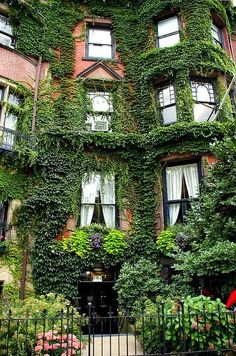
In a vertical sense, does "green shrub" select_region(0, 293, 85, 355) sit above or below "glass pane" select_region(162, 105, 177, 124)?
below

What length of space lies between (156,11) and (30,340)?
14.9m

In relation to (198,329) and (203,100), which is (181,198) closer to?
(203,100)

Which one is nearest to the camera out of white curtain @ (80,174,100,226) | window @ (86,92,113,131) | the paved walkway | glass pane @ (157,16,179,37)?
the paved walkway

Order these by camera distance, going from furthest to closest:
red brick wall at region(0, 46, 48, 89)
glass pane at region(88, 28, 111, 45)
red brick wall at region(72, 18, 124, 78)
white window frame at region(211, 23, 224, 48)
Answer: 1. glass pane at region(88, 28, 111, 45)
2. white window frame at region(211, 23, 224, 48)
3. red brick wall at region(72, 18, 124, 78)
4. red brick wall at region(0, 46, 48, 89)

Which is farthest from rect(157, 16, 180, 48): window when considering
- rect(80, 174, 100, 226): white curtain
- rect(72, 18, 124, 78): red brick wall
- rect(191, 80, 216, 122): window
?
rect(80, 174, 100, 226): white curtain


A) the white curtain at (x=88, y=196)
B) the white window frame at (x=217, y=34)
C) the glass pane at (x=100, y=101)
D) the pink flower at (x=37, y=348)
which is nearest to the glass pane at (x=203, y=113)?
the glass pane at (x=100, y=101)

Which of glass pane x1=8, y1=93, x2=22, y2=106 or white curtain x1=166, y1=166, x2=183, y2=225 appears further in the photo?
glass pane x1=8, y1=93, x2=22, y2=106

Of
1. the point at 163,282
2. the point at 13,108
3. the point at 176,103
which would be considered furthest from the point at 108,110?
the point at 163,282

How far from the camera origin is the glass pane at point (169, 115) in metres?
14.0

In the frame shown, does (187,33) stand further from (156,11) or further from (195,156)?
(195,156)

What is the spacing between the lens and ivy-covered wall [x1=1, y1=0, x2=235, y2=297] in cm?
1197

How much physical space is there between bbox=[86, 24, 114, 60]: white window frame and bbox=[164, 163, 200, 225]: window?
697 centimetres

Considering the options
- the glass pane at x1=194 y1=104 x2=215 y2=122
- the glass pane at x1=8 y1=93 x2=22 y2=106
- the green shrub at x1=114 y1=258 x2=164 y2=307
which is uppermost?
the glass pane at x1=8 y1=93 x2=22 y2=106

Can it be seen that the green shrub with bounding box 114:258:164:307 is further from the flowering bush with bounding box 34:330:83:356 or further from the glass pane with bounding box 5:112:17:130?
the glass pane with bounding box 5:112:17:130
